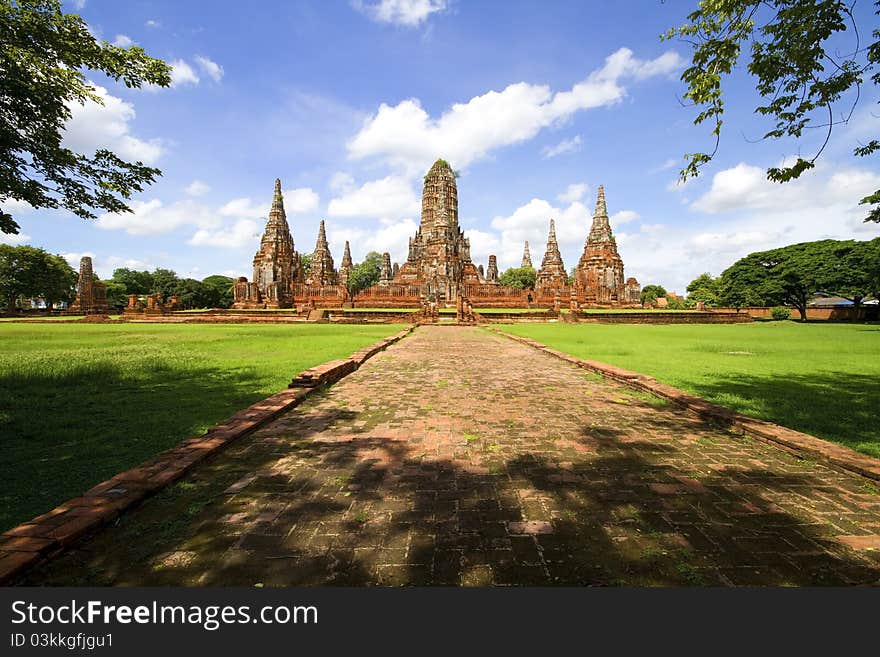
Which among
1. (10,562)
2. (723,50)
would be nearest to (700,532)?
(10,562)

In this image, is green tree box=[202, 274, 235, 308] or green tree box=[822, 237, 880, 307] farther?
green tree box=[202, 274, 235, 308]

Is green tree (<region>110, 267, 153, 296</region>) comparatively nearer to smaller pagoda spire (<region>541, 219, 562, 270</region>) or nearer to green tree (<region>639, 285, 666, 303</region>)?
smaller pagoda spire (<region>541, 219, 562, 270</region>)

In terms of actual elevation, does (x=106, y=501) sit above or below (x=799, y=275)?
below

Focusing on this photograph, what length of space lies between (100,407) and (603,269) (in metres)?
52.6

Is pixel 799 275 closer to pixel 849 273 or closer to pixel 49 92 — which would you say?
pixel 849 273

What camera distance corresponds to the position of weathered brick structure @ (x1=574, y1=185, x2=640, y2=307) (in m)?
48.6

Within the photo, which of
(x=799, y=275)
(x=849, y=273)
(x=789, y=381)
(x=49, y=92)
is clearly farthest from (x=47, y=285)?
(x=849, y=273)

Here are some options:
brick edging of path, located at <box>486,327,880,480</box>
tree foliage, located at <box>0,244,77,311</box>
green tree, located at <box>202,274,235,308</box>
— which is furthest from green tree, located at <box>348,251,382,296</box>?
brick edging of path, located at <box>486,327,880,480</box>

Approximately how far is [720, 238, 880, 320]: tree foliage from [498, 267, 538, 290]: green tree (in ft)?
114

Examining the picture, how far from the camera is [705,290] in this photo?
64.7 m

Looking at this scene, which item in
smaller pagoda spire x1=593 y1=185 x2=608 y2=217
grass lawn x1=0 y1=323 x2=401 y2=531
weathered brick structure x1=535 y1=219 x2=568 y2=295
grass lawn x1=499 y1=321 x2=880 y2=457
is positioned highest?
smaller pagoda spire x1=593 y1=185 x2=608 y2=217

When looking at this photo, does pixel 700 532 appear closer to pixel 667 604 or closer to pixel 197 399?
pixel 667 604

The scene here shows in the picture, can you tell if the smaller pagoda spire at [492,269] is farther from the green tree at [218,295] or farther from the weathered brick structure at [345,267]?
the green tree at [218,295]

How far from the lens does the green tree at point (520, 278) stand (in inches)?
3098
